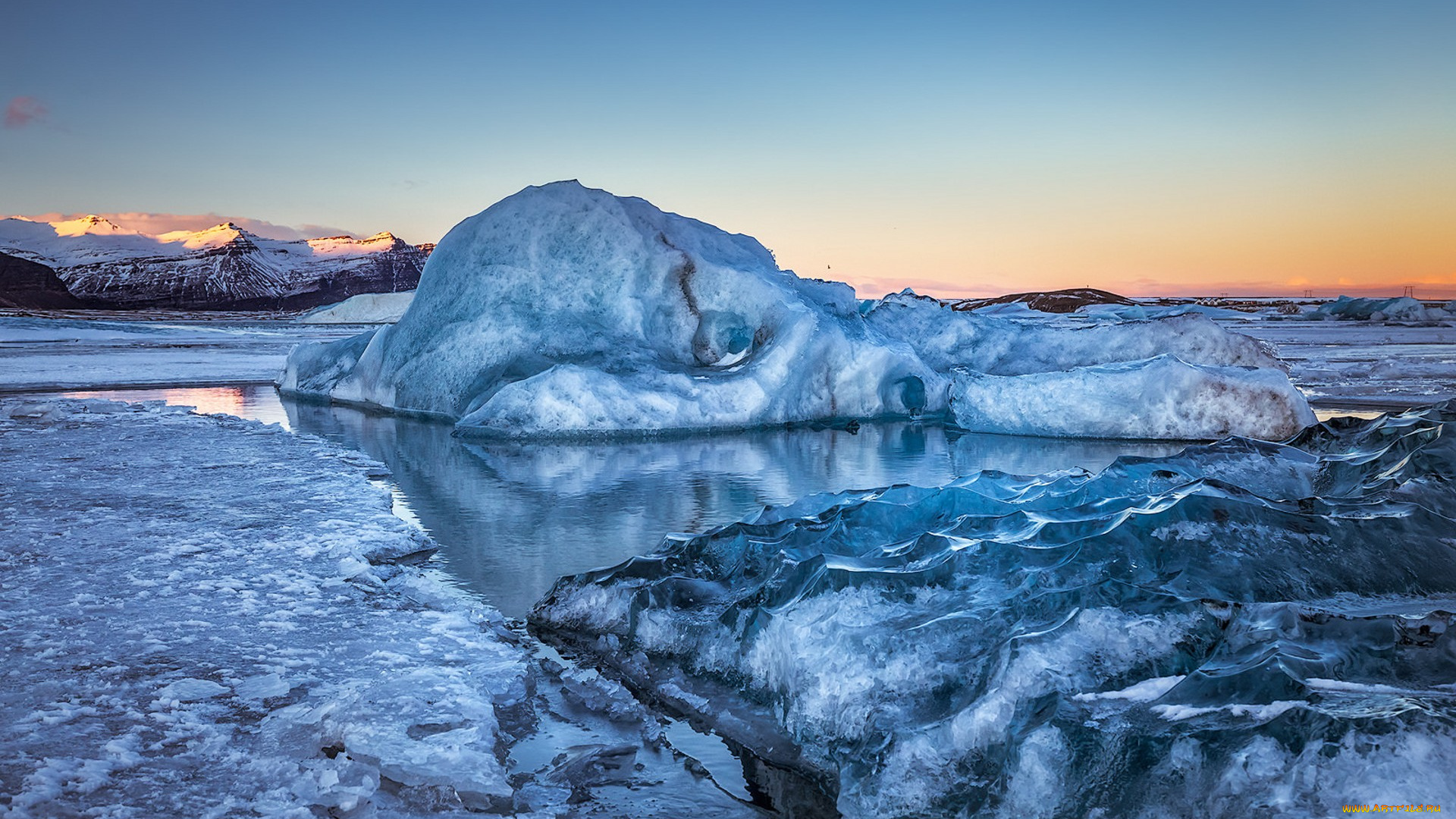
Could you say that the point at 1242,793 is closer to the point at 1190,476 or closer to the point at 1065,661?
the point at 1065,661

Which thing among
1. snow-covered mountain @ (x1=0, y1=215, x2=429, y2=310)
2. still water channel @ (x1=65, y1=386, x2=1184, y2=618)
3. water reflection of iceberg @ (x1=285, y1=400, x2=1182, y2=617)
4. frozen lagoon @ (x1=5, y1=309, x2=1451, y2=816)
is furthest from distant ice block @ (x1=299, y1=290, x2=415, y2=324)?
water reflection of iceberg @ (x1=285, y1=400, x2=1182, y2=617)

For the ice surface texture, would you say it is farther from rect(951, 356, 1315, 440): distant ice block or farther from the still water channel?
rect(951, 356, 1315, 440): distant ice block

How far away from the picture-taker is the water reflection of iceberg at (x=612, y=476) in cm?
385

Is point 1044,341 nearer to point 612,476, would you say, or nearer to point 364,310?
point 612,476

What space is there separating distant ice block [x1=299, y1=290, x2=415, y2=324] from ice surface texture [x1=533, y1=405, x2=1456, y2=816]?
52460 millimetres

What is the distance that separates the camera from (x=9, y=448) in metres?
6.19

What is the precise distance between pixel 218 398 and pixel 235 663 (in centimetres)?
941

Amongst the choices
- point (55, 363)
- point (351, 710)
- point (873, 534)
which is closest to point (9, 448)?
point (351, 710)

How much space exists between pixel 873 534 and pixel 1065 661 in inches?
46.9

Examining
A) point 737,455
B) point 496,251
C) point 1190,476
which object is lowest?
point 737,455

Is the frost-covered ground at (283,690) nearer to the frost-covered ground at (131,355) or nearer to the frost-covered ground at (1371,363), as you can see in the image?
the frost-covered ground at (1371,363)

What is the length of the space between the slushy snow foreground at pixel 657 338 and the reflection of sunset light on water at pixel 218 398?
112 cm

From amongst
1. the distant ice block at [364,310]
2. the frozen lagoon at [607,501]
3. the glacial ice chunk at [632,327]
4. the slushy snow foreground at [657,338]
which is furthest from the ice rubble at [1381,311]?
the distant ice block at [364,310]

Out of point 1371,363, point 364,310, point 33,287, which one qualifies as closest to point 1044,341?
point 1371,363
